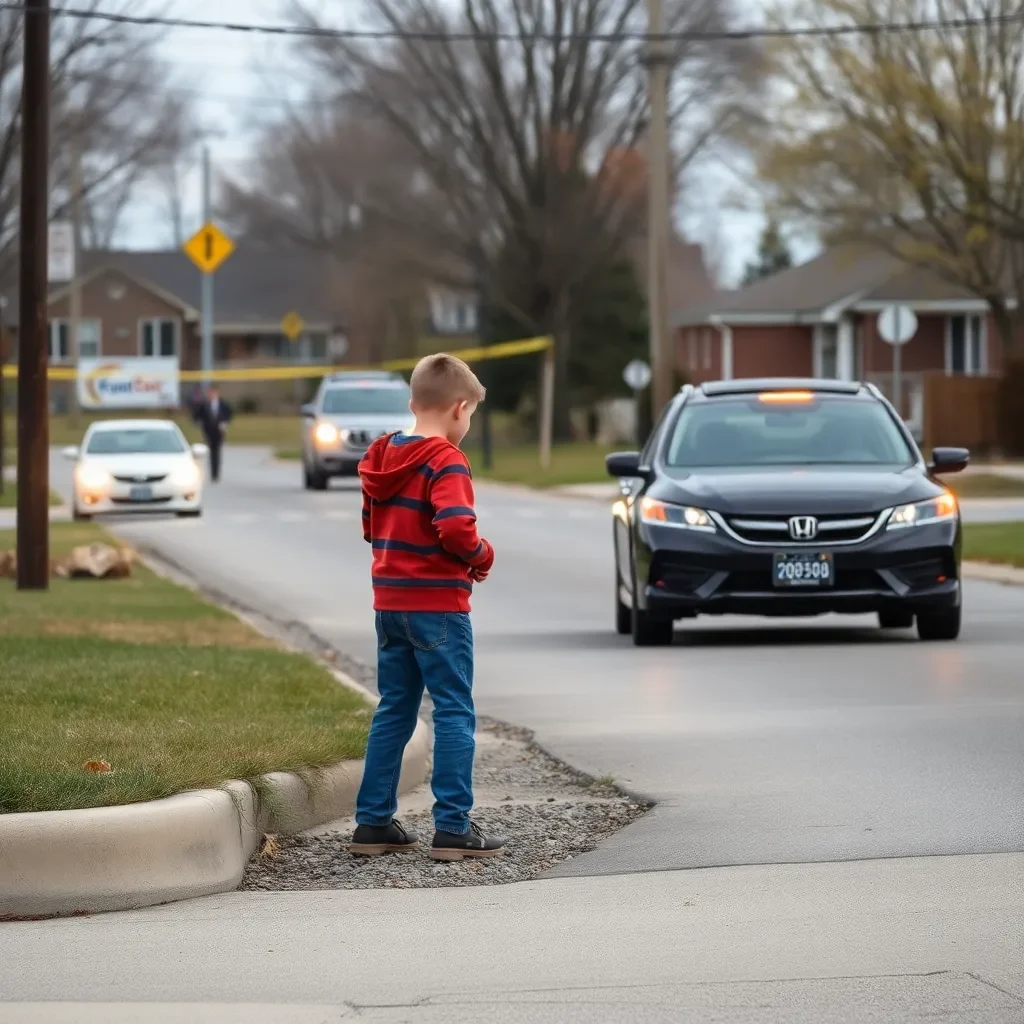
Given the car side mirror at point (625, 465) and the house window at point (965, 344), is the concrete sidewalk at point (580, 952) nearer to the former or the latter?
the car side mirror at point (625, 465)

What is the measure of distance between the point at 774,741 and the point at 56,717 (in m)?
3.10

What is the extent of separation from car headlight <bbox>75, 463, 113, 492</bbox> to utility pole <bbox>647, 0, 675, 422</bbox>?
8.32 m

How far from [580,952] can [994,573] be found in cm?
1504

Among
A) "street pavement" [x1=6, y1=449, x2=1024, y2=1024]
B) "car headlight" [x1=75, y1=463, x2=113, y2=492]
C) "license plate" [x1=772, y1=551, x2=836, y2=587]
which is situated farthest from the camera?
"car headlight" [x1=75, y1=463, x2=113, y2=492]

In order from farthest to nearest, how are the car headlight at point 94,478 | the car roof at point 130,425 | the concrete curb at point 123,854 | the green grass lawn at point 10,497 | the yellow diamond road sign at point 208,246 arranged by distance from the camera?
the yellow diamond road sign at point 208,246 < the green grass lawn at point 10,497 < the car roof at point 130,425 < the car headlight at point 94,478 < the concrete curb at point 123,854

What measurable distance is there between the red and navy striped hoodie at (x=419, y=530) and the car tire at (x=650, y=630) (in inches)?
269

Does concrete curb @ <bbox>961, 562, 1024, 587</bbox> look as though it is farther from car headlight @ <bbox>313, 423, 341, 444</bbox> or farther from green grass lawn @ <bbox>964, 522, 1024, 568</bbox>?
car headlight @ <bbox>313, 423, 341, 444</bbox>

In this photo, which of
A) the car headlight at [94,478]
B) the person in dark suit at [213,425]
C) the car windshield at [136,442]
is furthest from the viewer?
the person in dark suit at [213,425]

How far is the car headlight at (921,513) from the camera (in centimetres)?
1429

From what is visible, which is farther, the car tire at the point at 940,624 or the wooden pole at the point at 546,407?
the wooden pole at the point at 546,407

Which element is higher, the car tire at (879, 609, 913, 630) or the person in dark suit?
the person in dark suit

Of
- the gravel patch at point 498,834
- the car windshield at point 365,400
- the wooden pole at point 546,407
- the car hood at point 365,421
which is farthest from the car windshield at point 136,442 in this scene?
the gravel patch at point 498,834

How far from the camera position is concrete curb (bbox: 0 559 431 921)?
718cm

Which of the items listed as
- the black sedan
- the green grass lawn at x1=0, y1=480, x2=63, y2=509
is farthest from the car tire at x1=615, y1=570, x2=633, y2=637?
the green grass lawn at x1=0, y1=480, x2=63, y2=509
